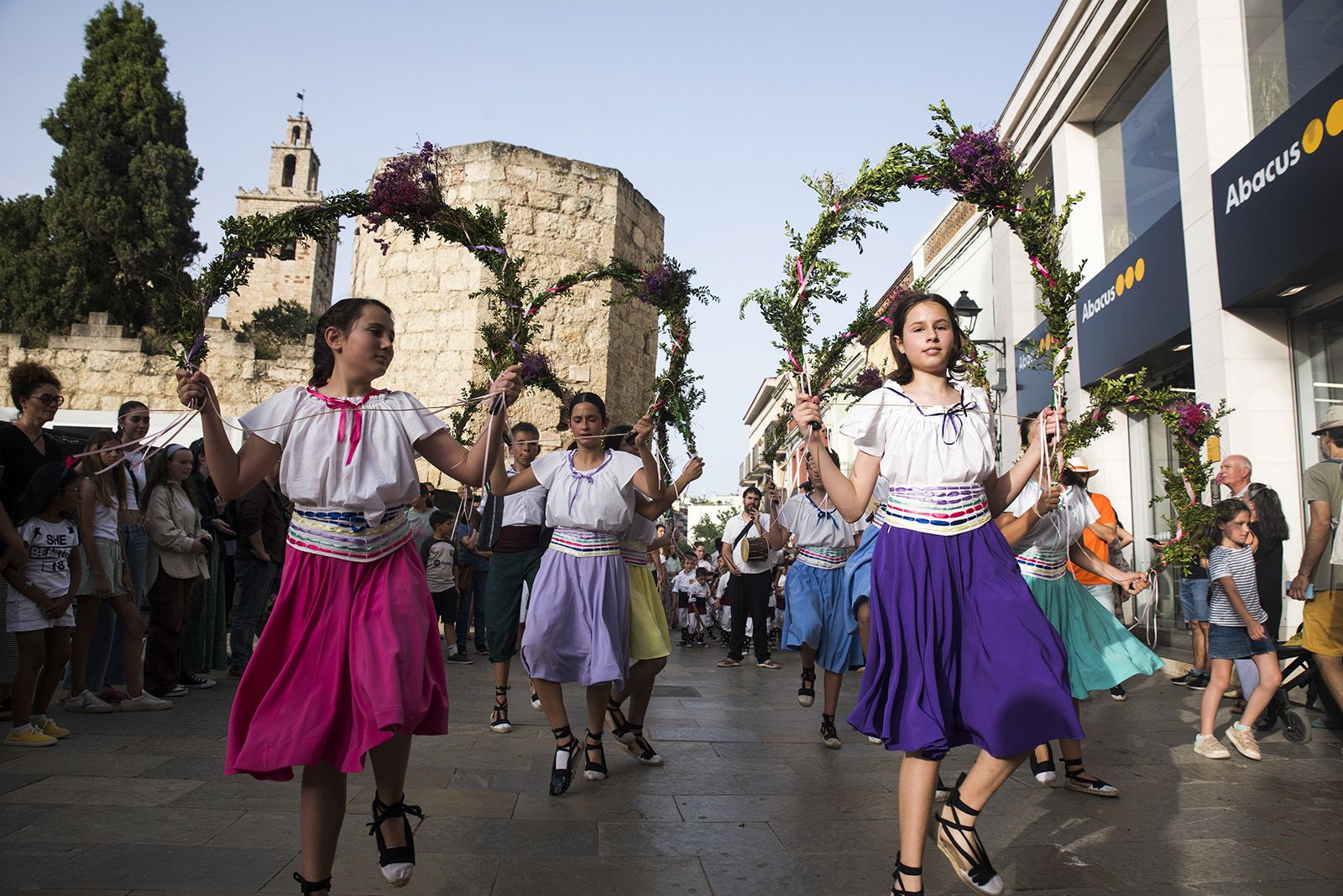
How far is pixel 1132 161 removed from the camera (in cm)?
1380

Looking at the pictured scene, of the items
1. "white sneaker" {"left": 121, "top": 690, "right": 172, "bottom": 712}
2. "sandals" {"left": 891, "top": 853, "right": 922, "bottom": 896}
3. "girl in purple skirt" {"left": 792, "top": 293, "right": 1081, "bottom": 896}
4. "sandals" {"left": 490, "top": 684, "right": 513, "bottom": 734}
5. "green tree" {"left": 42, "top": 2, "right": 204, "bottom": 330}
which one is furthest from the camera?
"green tree" {"left": 42, "top": 2, "right": 204, "bottom": 330}

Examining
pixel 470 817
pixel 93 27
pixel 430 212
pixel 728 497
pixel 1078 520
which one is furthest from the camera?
pixel 728 497

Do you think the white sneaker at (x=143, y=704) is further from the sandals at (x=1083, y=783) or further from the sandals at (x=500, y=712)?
the sandals at (x=1083, y=783)

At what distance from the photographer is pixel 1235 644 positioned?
613 cm

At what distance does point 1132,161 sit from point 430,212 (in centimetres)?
1207

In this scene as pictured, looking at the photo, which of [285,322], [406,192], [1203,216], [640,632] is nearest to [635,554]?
[640,632]

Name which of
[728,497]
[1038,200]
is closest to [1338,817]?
[1038,200]

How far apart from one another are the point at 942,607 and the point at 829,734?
3458 millimetres

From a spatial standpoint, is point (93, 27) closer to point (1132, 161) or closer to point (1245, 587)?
point (1132, 161)

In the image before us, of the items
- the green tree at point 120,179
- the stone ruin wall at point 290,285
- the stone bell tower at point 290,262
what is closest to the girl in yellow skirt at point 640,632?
the green tree at point 120,179

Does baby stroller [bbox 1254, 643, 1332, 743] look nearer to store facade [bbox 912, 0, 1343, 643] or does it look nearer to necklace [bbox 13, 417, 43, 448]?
store facade [bbox 912, 0, 1343, 643]

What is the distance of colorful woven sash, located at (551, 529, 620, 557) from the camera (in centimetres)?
551

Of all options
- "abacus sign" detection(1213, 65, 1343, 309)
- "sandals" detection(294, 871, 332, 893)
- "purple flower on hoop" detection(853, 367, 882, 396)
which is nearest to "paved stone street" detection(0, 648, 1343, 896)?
"sandals" detection(294, 871, 332, 893)

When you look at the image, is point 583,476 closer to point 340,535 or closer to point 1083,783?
point 340,535
